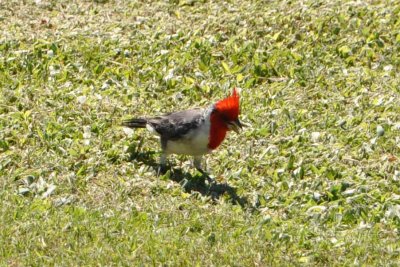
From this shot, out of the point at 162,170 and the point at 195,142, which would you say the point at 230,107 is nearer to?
the point at 195,142

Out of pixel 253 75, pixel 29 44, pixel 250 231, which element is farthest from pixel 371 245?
pixel 29 44

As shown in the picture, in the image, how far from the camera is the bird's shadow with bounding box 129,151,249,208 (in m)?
10.0

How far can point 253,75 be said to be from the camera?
40.3 ft

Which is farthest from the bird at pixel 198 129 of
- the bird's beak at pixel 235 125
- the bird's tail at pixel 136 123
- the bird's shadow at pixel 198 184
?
the bird's tail at pixel 136 123

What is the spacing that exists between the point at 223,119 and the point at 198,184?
66cm

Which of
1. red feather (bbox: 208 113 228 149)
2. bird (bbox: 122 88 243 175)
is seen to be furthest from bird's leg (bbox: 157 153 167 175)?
red feather (bbox: 208 113 228 149)

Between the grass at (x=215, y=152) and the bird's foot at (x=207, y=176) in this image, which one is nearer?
the grass at (x=215, y=152)

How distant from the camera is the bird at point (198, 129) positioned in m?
10.1

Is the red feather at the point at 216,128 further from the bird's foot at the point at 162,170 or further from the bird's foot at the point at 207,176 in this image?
the bird's foot at the point at 162,170

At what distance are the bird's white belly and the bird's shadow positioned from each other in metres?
0.26

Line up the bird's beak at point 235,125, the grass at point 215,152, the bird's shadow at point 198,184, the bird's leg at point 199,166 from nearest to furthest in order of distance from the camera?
the grass at point 215,152
the bird's shadow at point 198,184
the bird's beak at point 235,125
the bird's leg at point 199,166

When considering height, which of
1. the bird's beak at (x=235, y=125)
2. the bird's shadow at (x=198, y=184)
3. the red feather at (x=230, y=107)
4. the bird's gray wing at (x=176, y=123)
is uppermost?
the red feather at (x=230, y=107)

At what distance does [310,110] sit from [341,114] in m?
0.34

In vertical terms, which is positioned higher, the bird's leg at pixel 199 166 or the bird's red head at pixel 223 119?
the bird's red head at pixel 223 119
